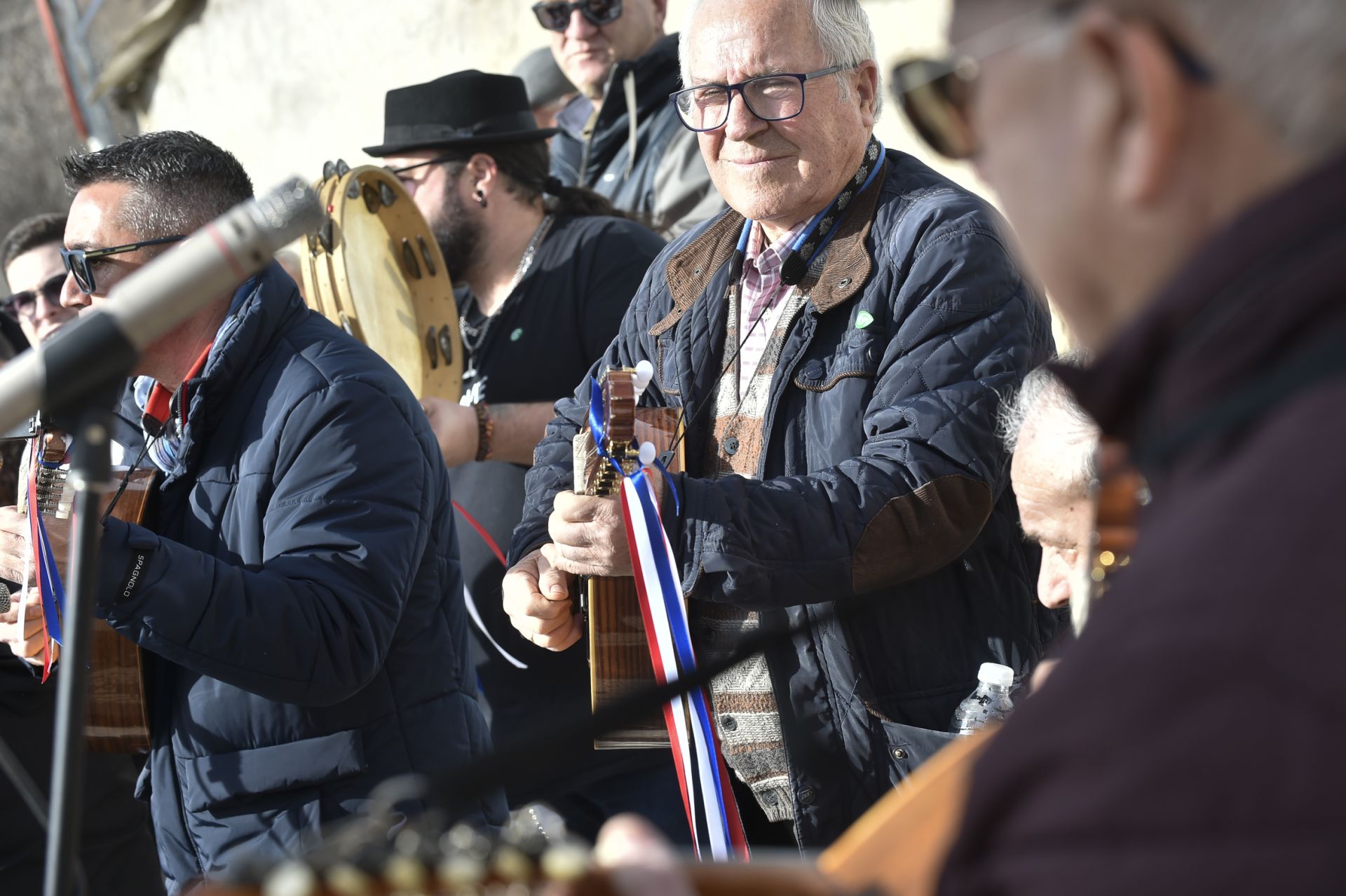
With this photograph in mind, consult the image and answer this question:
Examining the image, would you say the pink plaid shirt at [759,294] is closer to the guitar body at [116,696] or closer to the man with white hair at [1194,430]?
the guitar body at [116,696]

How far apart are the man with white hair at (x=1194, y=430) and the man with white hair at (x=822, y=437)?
1427 mm

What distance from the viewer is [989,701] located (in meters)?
2.72

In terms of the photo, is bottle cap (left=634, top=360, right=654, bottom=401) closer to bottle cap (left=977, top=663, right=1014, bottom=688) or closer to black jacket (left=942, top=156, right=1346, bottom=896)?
bottle cap (left=977, top=663, right=1014, bottom=688)

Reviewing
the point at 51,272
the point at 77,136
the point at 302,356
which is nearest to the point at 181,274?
the point at 302,356

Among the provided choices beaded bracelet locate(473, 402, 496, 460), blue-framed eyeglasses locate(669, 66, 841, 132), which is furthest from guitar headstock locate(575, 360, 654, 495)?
beaded bracelet locate(473, 402, 496, 460)

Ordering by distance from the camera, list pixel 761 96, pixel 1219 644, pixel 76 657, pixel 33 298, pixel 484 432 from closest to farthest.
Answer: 1. pixel 1219 644
2. pixel 76 657
3. pixel 761 96
4. pixel 484 432
5. pixel 33 298

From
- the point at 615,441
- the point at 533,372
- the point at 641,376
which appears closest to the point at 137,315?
the point at 615,441

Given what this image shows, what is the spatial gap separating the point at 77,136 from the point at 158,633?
12.3 m

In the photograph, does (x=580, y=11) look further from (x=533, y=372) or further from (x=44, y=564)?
(x=44, y=564)

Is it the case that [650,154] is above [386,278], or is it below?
above

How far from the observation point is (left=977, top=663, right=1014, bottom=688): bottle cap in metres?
2.71

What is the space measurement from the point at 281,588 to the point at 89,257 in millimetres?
1067

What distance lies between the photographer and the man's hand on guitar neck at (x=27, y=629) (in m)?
3.19

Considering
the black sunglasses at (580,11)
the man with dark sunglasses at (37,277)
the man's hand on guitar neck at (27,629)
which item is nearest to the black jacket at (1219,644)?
the man's hand on guitar neck at (27,629)
